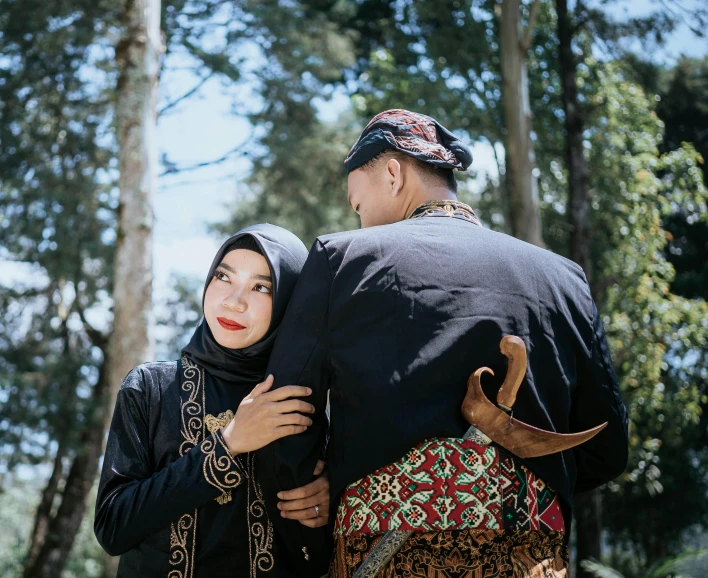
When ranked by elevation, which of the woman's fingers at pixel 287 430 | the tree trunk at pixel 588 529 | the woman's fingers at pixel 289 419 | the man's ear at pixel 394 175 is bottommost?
the tree trunk at pixel 588 529

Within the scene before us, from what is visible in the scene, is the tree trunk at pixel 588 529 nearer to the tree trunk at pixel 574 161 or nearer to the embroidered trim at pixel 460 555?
the tree trunk at pixel 574 161

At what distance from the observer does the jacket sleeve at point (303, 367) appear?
2129mm

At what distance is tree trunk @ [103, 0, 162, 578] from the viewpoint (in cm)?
664

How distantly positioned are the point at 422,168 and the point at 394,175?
0.29ft

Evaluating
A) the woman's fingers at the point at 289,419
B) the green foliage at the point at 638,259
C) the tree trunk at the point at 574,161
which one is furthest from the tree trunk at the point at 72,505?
the woman's fingers at the point at 289,419

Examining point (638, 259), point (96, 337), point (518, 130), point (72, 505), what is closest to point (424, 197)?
point (518, 130)

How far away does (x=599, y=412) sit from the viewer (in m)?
2.35

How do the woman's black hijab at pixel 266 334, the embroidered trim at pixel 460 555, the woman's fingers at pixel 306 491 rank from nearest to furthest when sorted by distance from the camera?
the embroidered trim at pixel 460 555 → the woman's fingers at pixel 306 491 → the woman's black hijab at pixel 266 334

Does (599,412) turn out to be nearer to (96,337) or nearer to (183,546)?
(183,546)

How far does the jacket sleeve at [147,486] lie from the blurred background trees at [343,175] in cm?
437

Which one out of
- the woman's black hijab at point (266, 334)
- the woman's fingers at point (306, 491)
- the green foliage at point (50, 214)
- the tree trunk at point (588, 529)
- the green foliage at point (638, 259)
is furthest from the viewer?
the green foliage at point (50, 214)

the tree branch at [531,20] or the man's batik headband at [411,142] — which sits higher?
the man's batik headband at [411,142]

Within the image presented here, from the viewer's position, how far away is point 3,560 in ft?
60.6

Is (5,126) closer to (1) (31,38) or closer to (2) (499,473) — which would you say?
(1) (31,38)
